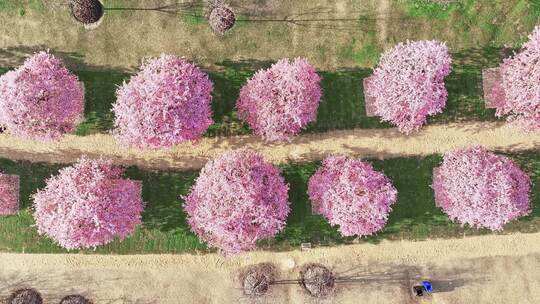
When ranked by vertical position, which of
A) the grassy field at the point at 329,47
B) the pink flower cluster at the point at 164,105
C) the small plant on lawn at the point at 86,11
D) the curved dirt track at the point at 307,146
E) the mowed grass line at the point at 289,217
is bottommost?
the mowed grass line at the point at 289,217

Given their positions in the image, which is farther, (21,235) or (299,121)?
(21,235)

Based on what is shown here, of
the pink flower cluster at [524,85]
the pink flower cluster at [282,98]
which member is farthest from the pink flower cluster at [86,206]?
the pink flower cluster at [524,85]

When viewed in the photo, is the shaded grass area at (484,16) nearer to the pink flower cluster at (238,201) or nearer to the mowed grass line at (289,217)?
the mowed grass line at (289,217)

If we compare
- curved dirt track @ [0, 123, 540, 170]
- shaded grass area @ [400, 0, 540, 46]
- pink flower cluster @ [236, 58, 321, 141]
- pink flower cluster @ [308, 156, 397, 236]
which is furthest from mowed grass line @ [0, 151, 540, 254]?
shaded grass area @ [400, 0, 540, 46]

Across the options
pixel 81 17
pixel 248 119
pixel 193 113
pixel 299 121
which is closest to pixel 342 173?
pixel 299 121

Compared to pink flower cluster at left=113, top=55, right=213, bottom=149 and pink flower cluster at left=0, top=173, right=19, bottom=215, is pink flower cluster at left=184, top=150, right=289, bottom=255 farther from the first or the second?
pink flower cluster at left=0, top=173, right=19, bottom=215

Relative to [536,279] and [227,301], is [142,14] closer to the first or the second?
[227,301]

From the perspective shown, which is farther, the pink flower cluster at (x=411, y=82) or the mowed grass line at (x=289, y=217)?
the mowed grass line at (x=289, y=217)

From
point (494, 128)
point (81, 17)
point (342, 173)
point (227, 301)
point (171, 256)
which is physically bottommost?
point (227, 301)
